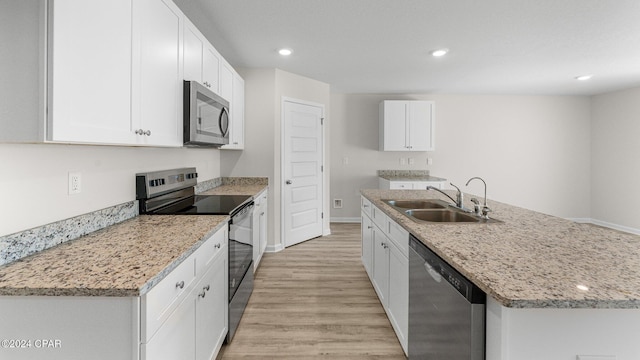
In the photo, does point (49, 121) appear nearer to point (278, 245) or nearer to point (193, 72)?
point (193, 72)

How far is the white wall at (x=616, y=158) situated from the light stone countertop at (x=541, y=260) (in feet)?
16.7

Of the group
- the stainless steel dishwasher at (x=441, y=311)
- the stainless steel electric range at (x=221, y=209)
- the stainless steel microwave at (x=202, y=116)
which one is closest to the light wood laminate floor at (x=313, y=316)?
the stainless steel electric range at (x=221, y=209)

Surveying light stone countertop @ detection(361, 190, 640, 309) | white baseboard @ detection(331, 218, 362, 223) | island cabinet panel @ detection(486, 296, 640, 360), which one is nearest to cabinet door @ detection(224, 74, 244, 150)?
light stone countertop @ detection(361, 190, 640, 309)

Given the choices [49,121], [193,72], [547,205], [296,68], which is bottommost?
[547,205]

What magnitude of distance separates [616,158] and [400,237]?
19.3 ft

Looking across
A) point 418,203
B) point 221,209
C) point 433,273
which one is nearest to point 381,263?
point 418,203

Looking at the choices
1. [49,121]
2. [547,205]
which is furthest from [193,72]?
[547,205]

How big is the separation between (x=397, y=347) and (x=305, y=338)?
60 centimetres

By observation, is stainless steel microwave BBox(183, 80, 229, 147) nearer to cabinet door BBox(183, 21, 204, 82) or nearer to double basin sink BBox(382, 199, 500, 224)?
cabinet door BBox(183, 21, 204, 82)

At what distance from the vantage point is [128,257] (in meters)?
1.19

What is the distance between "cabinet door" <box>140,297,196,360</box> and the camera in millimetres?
1020

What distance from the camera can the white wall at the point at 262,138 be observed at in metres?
4.04

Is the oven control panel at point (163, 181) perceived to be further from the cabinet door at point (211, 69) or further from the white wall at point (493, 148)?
the white wall at point (493, 148)

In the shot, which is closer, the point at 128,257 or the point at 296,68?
the point at 128,257
